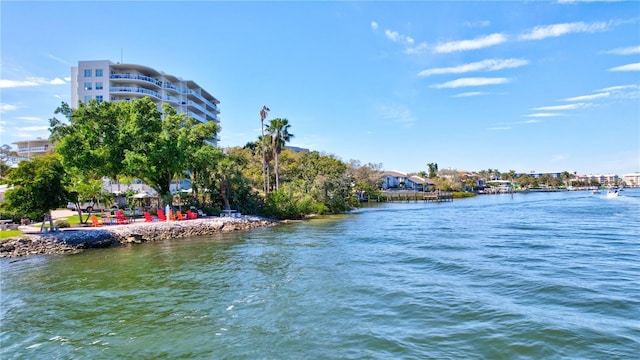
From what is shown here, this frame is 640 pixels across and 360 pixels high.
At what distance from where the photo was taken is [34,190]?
2264 cm

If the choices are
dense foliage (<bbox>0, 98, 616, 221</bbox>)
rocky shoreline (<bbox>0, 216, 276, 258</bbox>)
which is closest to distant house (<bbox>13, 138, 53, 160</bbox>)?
dense foliage (<bbox>0, 98, 616, 221</bbox>)

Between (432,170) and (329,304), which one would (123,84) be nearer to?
(329,304)

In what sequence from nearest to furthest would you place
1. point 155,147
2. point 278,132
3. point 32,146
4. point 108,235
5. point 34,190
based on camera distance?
point 34,190 < point 108,235 < point 155,147 < point 278,132 < point 32,146

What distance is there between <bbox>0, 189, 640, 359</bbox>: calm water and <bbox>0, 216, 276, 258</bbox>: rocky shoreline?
195 cm

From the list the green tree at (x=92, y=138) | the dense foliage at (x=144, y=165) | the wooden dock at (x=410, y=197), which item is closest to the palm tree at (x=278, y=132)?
the dense foliage at (x=144, y=165)

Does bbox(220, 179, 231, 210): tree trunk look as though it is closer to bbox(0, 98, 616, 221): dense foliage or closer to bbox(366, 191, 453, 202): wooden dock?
bbox(0, 98, 616, 221): dense foliage

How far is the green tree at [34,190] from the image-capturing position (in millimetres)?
22281

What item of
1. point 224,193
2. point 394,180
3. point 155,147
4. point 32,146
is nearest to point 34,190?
point 155,147

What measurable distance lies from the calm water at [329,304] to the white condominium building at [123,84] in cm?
5042

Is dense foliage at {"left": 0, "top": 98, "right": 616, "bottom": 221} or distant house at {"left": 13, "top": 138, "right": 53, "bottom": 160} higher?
distant house at {"left": 13, "top": 138, "right": 53, "bottom": 160}

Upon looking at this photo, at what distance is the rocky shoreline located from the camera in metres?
22.6

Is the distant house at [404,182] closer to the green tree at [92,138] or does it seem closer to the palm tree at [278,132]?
the palm tree at [278,132]

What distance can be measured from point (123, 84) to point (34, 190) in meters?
49.1

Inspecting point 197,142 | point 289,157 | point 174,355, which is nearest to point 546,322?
point 174,355
